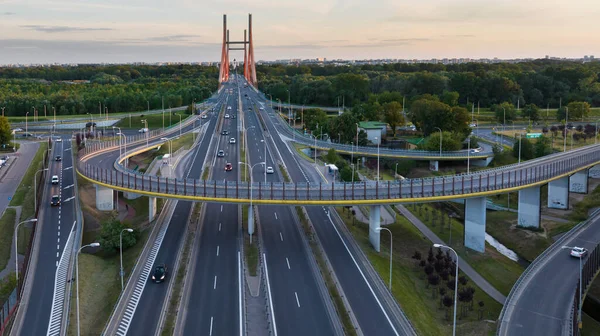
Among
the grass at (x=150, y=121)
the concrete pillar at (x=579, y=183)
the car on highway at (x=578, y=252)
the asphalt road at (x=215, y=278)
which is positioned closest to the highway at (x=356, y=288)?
the asphalt road at (x=215, y=278)

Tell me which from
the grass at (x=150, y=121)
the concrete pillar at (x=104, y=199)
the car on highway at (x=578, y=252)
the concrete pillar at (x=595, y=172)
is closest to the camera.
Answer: the car on highway at (x=578, y=252)

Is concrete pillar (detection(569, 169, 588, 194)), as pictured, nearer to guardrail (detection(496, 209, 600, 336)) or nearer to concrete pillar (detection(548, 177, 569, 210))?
concrete pillar (detection(548, 177, 569, 210))

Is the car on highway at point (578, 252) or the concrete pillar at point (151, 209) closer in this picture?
the car on highway at point (578, 252)

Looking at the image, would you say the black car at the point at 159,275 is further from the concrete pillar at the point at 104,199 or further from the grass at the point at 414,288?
the concrete pillar at the point at 104,199

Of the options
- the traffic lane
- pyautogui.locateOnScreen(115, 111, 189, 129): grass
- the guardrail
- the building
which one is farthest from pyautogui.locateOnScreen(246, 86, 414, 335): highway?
pyautogui.locateOnScreen(115, 111, 189, 129): grass

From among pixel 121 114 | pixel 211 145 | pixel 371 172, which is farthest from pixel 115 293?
pixel 121 114

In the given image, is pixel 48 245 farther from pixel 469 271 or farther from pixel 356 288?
pixel 469 271

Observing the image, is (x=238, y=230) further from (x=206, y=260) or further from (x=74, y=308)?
(x=74, y=308)
